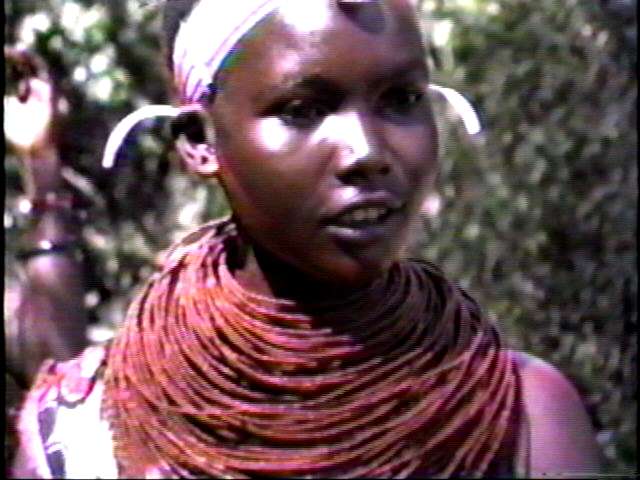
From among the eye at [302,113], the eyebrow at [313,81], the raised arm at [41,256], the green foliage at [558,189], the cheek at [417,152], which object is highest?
the eyebrow at [313,81]

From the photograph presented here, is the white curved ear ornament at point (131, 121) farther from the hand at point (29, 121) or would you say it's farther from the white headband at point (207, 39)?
the hand at point (29, 121)

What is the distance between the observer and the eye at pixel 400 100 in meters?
0.85

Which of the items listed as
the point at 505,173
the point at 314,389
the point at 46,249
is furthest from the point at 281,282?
the point at 505,173

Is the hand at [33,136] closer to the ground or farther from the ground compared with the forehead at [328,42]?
closer to the ground

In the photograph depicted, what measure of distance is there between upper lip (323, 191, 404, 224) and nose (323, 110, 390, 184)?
0.01m

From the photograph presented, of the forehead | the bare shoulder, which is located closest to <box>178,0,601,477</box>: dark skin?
the forehead

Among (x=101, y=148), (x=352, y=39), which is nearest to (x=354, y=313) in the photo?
(x=352, y=39)

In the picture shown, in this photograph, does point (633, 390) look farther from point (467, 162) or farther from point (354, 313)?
point (354, 313)

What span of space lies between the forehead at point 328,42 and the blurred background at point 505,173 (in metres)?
0.48

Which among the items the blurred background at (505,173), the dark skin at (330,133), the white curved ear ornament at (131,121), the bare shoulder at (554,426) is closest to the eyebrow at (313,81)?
the dark skin at (330,133)

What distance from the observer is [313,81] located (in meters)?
0.83

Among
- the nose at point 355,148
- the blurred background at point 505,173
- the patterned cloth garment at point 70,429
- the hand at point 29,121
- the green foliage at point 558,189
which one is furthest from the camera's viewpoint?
the green foliage at point 558,189

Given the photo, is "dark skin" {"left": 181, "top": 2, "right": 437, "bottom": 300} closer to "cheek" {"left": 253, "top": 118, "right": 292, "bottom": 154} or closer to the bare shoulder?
"cheek" {"left": 253, "top": 118, "right": 292, "bottom": 154}

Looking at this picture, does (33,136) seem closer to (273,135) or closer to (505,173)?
(273,135)
